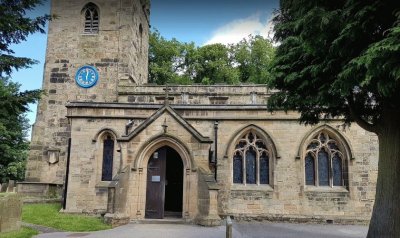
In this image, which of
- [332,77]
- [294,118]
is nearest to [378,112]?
[332,77]


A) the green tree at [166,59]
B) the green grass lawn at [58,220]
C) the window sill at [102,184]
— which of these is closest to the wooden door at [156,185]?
the green grass lawn at [58,220]

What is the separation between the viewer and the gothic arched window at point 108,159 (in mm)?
16500

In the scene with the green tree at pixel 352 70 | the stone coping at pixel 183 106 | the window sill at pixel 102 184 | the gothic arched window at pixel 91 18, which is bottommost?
the window sill at pixel 102 184

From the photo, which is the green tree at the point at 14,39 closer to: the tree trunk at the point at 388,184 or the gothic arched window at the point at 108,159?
the gothic arched window at the point at 108,159

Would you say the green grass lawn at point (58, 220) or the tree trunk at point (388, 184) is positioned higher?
the tree trunk at point (388, 184)

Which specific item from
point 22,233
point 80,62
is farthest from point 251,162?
point 80,62

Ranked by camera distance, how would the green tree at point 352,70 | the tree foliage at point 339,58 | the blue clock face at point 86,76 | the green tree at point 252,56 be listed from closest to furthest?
the tree foliage at point 339,58, the green tree at point 352,70, the blue clock face at point 86,76, the green tree at point 252,56

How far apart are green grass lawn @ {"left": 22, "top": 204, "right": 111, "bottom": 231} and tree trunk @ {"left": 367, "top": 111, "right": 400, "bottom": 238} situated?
339 inches

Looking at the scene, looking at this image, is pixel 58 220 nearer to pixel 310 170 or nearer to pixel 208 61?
pixel 310 170

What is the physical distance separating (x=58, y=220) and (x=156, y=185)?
3851 mm

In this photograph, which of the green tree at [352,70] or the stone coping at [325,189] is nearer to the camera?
the green tree at [352,70]

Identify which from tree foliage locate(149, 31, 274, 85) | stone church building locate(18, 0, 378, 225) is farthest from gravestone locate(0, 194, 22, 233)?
tree foliage locate(149, 31, 274, 85)

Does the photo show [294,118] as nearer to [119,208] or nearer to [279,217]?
[279,217]

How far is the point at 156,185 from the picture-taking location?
556 inches
